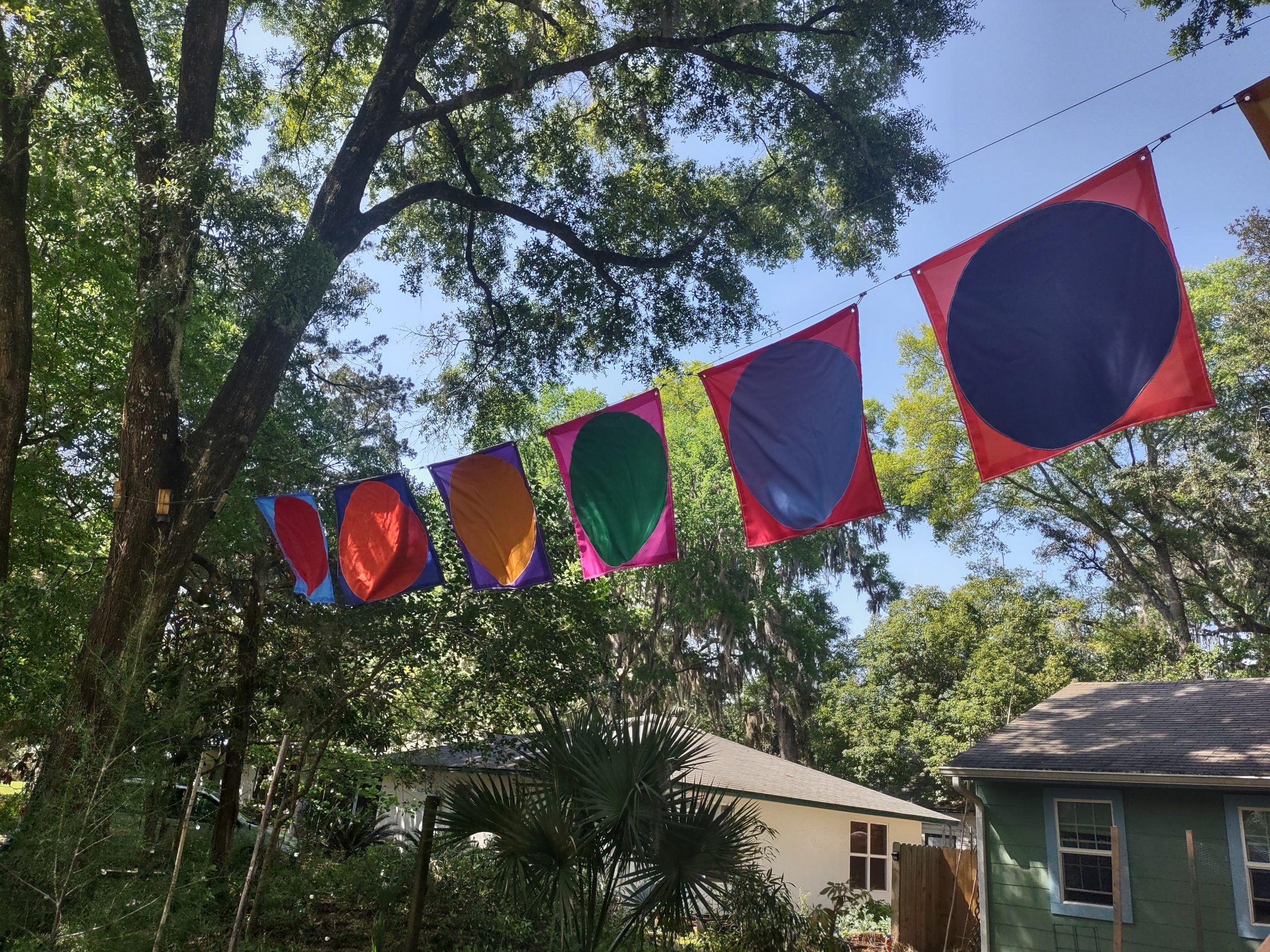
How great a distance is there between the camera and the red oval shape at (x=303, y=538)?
8.56m

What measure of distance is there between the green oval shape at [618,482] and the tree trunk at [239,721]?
5.65 meters

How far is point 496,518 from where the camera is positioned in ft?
24.2

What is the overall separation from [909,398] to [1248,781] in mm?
16860

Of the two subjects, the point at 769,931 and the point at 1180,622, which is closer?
the point at 769,931

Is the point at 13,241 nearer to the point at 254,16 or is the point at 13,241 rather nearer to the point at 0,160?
the point at 0,160

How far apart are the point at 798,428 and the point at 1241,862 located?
7215 millimetres

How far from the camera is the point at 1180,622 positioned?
69.0 ft

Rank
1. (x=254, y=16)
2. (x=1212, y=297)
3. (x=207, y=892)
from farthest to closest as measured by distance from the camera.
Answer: (x=1212, y=297) < (x=254, y=16) < (x=207, y=892)

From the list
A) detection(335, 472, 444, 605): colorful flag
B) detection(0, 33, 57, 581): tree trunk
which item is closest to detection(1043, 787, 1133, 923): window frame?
detection(335, 472, 444, 605): colorful flag

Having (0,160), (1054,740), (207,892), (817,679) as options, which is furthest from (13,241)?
(817,679)

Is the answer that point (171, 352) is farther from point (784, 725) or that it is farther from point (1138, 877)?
point (784, 725)

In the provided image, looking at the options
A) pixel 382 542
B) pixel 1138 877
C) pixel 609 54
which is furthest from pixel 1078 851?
pixel 609 54

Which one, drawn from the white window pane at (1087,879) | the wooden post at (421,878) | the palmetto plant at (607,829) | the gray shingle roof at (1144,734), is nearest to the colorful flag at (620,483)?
the palmetto plant at (607,829)

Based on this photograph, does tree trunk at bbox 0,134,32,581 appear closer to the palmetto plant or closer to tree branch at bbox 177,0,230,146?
tree branch at bbox 177,0,230,146
